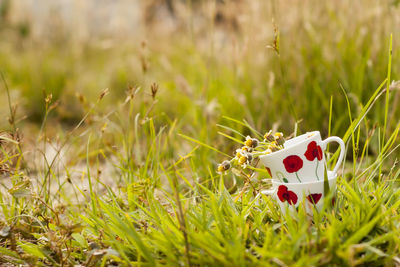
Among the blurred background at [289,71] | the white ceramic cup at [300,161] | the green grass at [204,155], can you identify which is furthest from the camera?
the blurred background at [289,71]

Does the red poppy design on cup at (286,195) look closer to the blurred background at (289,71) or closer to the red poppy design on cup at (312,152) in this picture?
the red poppy design on cup at (312,152)

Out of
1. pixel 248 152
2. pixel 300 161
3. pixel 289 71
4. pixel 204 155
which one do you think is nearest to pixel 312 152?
pixel 300 161

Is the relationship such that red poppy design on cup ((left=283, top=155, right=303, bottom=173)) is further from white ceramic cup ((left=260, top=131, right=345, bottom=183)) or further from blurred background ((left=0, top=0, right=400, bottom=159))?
blurred background ((left=0, top=0, right=400, bottom=159))

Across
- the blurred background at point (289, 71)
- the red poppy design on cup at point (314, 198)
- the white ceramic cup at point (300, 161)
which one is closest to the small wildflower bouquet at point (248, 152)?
the white ceramic cup at point (300, 161)

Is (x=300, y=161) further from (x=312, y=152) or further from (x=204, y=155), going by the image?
(x=204, y=155)

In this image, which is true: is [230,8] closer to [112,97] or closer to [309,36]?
[309,36]

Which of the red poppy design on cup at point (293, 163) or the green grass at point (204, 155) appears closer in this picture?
the green grass at point (204, 155)

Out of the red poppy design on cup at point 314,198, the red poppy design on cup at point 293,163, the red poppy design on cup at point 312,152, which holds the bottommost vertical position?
the red poppy design on cup at point 314,198

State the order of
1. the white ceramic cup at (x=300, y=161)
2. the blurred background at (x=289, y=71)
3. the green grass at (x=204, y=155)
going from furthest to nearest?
the blurred background at (x=289, y=71) → the white ceramic cup at (x=300, y=161) → the green grass at (x=204, y=155)
